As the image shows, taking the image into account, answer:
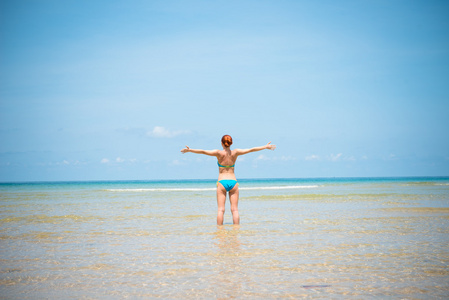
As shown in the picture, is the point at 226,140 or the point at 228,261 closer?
the point at 228,261

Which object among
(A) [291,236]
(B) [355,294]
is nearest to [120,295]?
(B) [355,294]

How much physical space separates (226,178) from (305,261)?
4596 millimetres

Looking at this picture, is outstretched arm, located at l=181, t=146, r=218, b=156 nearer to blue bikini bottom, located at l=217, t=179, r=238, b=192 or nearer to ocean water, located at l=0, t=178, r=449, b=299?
blue bikini bottom, located at l=217, t=179, r=238, b=192

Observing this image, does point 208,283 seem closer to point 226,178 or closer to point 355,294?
point 355,294

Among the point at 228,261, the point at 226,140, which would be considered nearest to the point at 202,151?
the point at 226,140

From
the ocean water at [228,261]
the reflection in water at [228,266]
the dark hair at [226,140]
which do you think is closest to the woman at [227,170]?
the dark hair at [226,140]

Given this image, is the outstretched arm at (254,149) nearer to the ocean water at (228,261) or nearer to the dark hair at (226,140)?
the dark hair at (226,140)

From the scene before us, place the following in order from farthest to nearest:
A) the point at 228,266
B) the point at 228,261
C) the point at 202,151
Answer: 1. the point at 202,151
2. the point at 228,261
3. the point at 228,266

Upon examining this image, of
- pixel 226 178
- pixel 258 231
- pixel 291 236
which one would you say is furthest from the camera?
pixel 226 178

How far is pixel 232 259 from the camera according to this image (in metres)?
6.50

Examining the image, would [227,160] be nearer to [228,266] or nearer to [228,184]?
[228,184]

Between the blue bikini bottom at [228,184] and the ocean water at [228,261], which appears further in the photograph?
the blue bikini bottom at [228,184]

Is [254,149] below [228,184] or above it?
above

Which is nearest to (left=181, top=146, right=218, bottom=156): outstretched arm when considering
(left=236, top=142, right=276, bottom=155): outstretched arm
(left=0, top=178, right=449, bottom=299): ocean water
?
(left=236, top=142, right=276, bottom=155): outstretched arm
